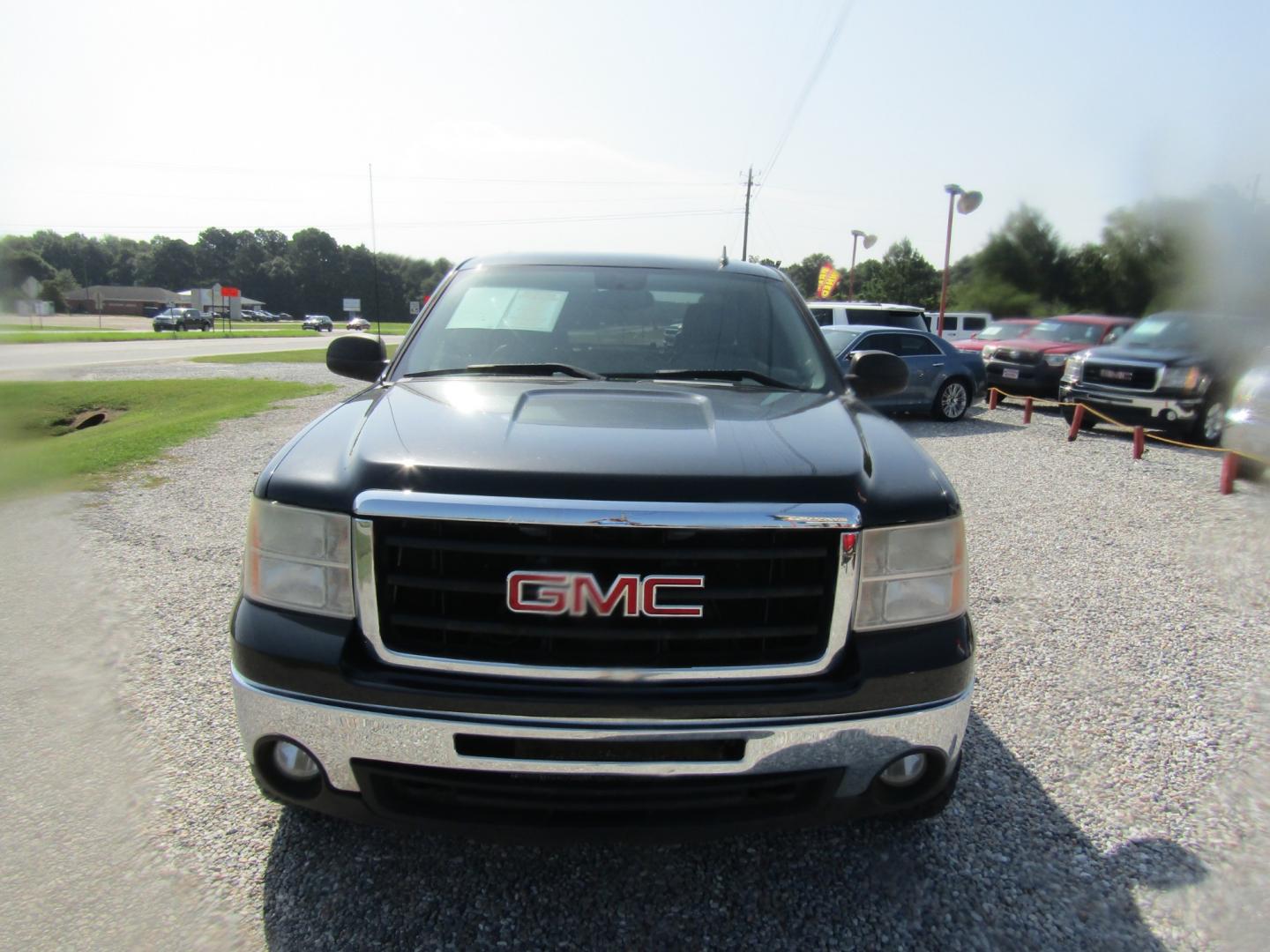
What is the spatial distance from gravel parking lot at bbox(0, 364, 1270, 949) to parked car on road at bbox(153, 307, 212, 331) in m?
55.3

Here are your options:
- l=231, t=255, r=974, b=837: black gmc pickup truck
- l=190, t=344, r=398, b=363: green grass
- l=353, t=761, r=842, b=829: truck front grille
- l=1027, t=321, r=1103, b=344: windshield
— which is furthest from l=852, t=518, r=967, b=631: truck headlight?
l=190, t=344, r=398, b=363: green grass

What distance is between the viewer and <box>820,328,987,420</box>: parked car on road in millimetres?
12570

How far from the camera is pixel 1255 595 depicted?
4.85m

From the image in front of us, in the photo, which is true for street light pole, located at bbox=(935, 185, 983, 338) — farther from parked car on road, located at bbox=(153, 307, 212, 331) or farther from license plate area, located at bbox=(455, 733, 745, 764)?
parked car on road, located at bbox=(153, 307, 212, 331)

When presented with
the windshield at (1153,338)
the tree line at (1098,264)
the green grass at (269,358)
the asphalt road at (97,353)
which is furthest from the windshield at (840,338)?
the green grass at (269,358)

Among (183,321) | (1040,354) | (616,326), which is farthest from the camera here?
(183,321)

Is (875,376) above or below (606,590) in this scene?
above

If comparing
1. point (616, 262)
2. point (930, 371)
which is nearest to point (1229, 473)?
point (930, 371)

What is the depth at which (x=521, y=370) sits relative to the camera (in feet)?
9.46

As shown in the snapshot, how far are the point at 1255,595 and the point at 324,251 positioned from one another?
103544 millimetres

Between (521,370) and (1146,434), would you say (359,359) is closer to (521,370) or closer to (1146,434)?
(521,370)

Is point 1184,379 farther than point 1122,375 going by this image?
No

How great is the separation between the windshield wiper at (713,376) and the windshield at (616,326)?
1cm

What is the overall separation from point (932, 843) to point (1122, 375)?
10.8 m
